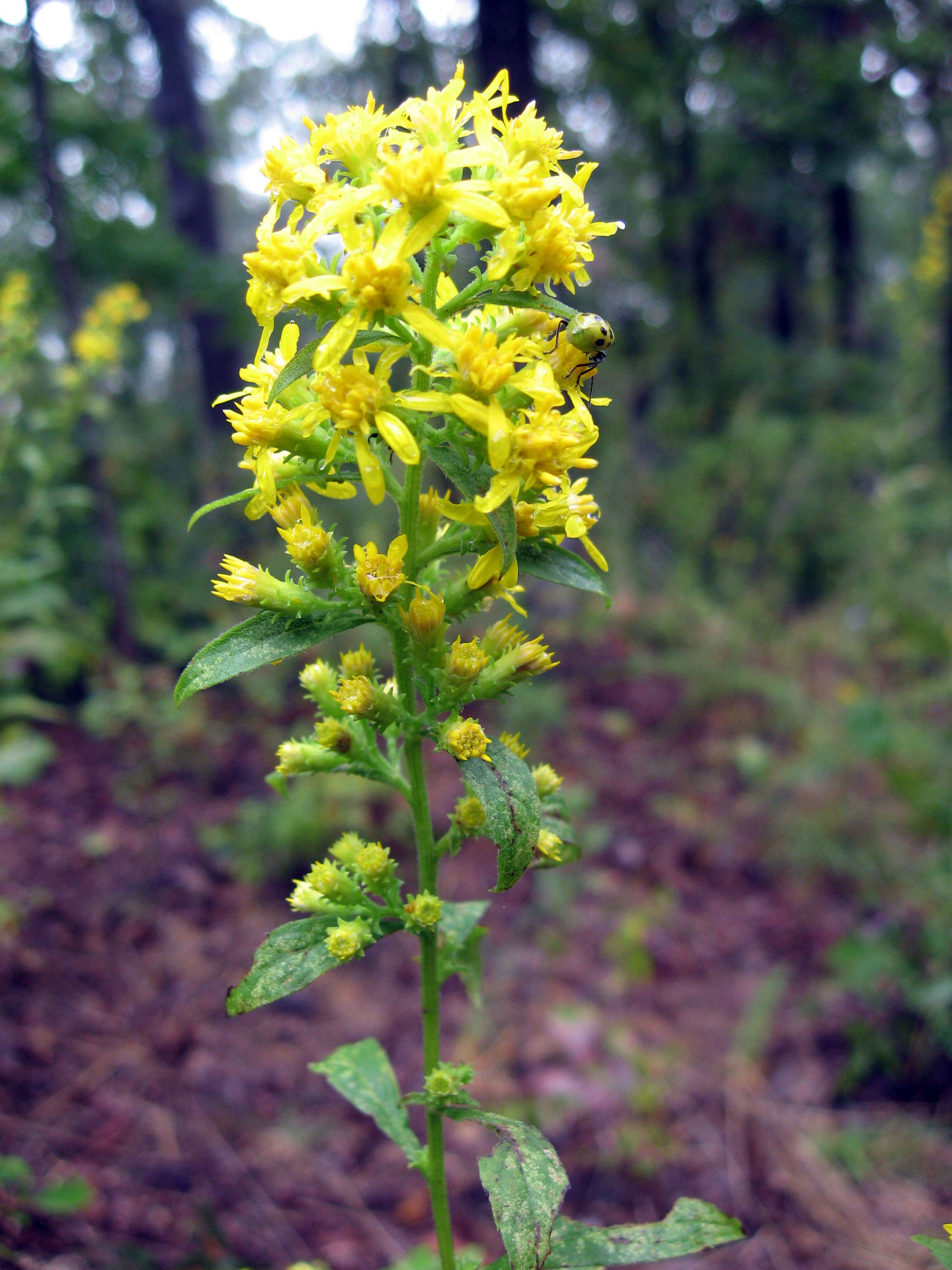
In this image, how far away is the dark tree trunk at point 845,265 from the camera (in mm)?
12625

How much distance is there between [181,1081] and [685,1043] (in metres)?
2.04

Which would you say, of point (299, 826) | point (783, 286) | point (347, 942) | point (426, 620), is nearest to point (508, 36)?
point (299, 826)

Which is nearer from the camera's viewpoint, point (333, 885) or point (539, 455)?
point (539, 455)

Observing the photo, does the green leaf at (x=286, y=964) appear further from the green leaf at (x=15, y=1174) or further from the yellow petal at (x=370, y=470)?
the green leaf at (x=15, y=1174)

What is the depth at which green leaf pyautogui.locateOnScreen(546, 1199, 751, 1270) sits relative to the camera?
4.23ft

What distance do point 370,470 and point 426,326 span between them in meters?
0.22

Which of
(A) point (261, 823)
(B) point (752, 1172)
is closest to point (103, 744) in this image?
(A) point (261, 823)

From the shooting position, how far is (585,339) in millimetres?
1290

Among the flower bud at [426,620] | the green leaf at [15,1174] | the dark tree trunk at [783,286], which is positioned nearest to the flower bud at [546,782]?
the flower bud at [426,620]

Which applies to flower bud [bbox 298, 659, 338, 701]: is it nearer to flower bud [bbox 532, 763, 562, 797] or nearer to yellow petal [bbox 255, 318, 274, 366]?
flower bud [bbox 532, 763, 562, 797]

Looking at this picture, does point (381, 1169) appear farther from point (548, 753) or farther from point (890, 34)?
point (890, 34)

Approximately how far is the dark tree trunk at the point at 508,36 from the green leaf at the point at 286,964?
23.5 ft

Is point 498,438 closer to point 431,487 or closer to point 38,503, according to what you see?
point 431,487

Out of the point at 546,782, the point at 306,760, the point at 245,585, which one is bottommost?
the point at 546,782
